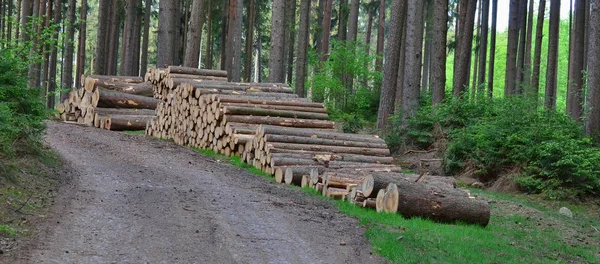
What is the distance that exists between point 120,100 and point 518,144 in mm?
12660

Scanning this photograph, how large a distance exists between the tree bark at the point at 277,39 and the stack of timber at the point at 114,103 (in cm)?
402

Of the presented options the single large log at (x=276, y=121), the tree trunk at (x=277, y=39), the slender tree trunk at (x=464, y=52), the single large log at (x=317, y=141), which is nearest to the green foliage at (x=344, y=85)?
the tree trunk at (x=277, y=39)

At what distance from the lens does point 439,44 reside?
21656mm

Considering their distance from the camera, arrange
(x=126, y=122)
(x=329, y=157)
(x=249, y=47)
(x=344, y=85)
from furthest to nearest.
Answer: (x=249, y=47) → (x=344, y=85) → (x=126, y=122) → (x=329, y=157)

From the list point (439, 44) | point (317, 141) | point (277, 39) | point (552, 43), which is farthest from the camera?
point (552, 43)

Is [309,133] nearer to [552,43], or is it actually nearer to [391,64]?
[391,64]

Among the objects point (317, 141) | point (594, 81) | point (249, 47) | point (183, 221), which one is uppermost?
point (249, 47)

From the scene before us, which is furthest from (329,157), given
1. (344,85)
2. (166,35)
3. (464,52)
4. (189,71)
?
(344,85)

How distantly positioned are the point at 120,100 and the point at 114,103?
8.3 inches

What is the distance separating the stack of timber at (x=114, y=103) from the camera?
22250mm

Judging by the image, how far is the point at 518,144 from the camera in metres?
16.8

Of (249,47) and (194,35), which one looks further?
(249,47)

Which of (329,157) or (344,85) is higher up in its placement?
(344,85)

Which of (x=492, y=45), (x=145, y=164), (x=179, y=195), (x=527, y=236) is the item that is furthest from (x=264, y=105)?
(x=492, y=45)
